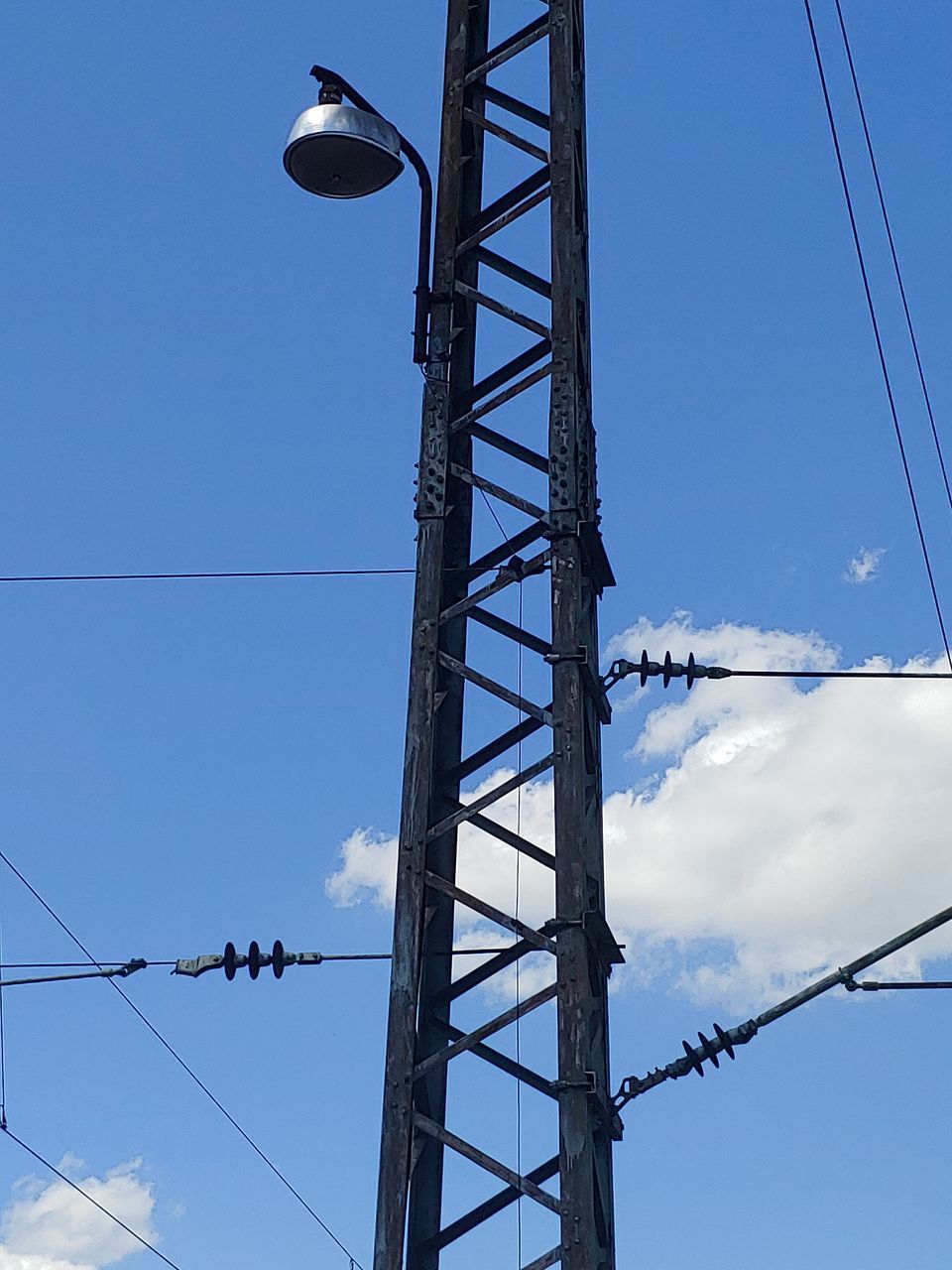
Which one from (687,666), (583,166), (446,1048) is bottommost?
(446,1048)

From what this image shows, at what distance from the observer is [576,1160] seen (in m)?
8.00

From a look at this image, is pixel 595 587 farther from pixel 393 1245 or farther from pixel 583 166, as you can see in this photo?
pixel 393 1245

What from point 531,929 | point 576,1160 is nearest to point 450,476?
point 531,929

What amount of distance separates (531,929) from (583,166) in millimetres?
4148

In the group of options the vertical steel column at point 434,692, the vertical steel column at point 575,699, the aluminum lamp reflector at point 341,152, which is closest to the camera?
the vertical steel column at point 575,699

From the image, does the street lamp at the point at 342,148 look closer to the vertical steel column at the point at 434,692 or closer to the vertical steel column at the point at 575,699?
the vertical steel column at the point at 434,692

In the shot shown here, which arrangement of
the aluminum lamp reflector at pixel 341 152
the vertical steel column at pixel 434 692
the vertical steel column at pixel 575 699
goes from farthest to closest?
1. the aluminum lamp reflector at pixel 341 152
2. the vertical steel column at pixel 434 692
3. the vertical steel column at pixel 575 699

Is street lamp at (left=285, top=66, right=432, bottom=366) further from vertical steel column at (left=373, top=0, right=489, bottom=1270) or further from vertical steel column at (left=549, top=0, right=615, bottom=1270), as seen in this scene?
vertical steel column at (left=549, top=0, right=615, bottom=1270)

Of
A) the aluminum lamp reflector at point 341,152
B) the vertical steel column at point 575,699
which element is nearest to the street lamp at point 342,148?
the aluminum lamp reflector at point 341,152

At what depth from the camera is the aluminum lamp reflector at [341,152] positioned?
30.3ft

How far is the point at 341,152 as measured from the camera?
930 cm

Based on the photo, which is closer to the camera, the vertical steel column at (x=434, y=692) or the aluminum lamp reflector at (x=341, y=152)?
the vertical steel column at (x=434, y=692)

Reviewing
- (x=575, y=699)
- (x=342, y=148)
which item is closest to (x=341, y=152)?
(x=342, y=148)

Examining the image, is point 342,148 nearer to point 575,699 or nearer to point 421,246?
point 421,246
